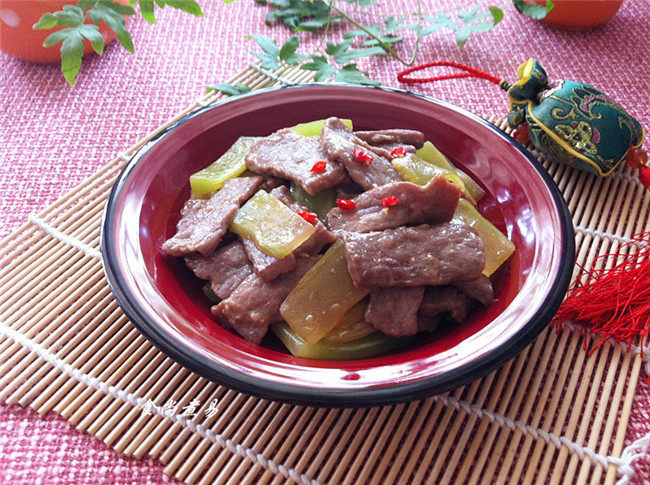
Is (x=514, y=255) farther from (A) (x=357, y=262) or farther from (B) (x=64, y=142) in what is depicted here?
(B) (x=64, y=142)

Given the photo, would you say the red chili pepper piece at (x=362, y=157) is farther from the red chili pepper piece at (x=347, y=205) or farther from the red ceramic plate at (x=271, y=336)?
the red ceramic plate at (x=271, y=336)

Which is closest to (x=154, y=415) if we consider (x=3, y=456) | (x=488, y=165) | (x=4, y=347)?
(x=3, y=456)

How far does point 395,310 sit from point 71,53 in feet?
5.71

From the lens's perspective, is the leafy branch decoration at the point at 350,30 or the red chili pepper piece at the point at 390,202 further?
the leafy branch decoration at the point at 350,30

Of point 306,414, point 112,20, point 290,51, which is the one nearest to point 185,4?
point 112,20

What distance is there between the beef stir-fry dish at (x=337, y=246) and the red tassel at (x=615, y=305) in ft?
1.09

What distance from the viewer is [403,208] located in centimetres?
197

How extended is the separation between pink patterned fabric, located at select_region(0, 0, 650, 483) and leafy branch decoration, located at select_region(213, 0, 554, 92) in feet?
0.40

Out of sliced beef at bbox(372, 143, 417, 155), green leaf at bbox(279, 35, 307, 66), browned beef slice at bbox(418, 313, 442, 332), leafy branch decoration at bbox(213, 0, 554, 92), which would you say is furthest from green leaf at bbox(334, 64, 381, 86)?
browned beef slice at bbox(418, 313, 442, 332)

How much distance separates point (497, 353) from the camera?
155 cm

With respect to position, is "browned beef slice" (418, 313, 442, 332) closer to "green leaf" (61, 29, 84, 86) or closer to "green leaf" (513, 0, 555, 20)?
"green leaf" (61, 29, 84, 86)

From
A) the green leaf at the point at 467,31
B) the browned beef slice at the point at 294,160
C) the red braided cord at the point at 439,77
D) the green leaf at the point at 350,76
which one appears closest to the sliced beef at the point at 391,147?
the browned beef slice at the point at 294,160

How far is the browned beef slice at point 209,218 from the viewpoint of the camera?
1992mm

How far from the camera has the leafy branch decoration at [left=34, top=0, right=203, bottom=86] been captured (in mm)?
2279
